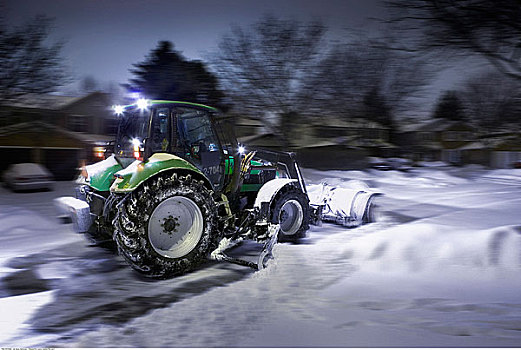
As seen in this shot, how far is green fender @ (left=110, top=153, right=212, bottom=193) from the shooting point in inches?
200

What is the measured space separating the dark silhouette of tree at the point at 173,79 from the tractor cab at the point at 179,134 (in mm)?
17691

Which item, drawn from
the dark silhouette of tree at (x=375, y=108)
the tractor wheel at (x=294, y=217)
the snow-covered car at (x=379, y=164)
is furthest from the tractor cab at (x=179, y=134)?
the snow-covered car at (x=379, y=164)

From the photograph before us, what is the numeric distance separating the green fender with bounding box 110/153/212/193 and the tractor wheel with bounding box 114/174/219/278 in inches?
4.4

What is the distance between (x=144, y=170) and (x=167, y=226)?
77 centimetres

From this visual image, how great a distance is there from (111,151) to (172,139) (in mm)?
1539

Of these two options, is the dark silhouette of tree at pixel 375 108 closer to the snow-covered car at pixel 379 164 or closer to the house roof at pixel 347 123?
the house roof at pixel 347 123

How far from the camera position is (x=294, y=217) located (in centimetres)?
738

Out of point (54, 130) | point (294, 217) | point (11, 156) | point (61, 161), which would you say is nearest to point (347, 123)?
point (54, 130)

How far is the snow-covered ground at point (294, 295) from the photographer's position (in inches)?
146

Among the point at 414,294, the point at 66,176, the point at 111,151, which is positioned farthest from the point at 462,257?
the point at 66,176

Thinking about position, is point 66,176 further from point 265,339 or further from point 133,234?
point 265,339

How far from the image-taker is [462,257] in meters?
5.69

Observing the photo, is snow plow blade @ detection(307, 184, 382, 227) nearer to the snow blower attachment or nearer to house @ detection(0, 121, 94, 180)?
the snow blower attachment

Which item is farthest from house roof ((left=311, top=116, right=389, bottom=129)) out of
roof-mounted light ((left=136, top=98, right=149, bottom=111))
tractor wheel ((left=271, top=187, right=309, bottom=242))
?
roof-mounted light ((left=136, top=98, right=149, bottom=111))
